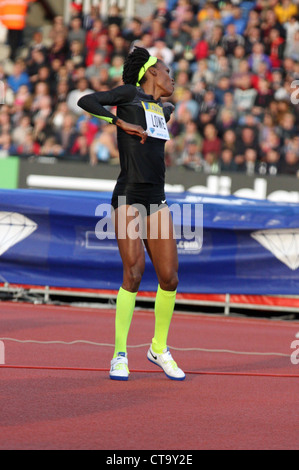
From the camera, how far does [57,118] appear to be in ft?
50.9

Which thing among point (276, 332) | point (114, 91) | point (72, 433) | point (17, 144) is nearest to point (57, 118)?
point (17, 144)

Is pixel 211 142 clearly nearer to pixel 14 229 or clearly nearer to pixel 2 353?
pixel 14 229

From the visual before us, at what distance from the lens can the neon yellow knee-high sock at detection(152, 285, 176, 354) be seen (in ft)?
19.4

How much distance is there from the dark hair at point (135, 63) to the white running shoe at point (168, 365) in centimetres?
197

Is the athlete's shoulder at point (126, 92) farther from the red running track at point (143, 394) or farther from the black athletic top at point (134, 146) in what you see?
the red running track at point (143, 394)

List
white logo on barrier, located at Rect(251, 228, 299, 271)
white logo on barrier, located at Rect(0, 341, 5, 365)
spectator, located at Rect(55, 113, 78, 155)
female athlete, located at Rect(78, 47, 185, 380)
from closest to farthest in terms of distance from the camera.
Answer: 1. female athlete, located at Rect(78, 47, 185, 380)
2. white logo on barrier, located at Rect(0, 341, 5, 365)
3. white logo on barrier, located at Rect(251, 228, 299, 271)
4. spectator, located at Rect(55, 113, 78, 155)

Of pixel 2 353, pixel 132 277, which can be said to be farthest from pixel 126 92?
pixel 2 353

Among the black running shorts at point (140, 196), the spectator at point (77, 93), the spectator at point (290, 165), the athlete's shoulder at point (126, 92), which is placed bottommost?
the black running shorts at point (140, 196)

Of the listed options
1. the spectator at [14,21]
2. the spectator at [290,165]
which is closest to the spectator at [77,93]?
the spectator at [14,21]

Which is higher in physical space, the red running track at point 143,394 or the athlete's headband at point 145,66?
the athlete's headband at point 145,66

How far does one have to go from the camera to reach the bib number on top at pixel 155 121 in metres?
5.78

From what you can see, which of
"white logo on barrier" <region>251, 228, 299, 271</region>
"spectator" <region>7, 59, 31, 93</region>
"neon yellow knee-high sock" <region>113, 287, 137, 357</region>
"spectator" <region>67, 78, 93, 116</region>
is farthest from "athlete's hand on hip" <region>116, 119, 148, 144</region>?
"spectator" <region>7, 59, 31, 93</region>

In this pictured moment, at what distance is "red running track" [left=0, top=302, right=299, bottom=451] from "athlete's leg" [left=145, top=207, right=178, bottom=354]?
0.37 metres

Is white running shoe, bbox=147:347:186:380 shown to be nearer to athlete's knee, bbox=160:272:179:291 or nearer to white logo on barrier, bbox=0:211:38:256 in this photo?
athlete's knee, bbox=160:272:179:291
